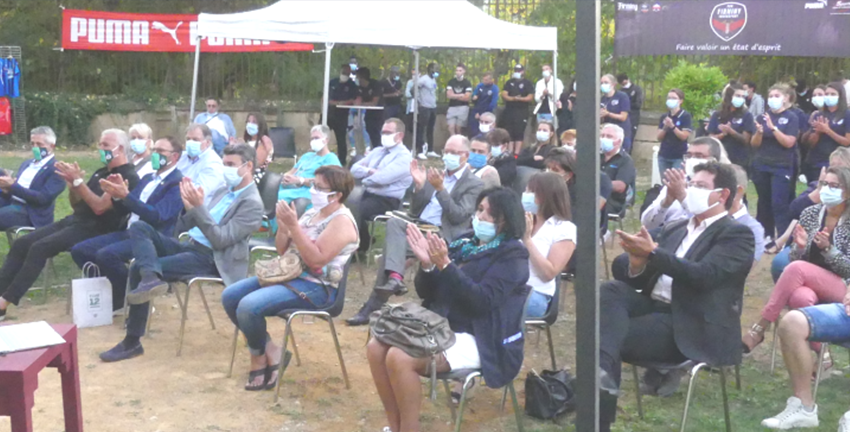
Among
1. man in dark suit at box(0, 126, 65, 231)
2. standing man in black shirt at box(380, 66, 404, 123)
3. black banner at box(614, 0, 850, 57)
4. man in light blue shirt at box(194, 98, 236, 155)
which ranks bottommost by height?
man in dark suit at box(0, 126, 65, 231)

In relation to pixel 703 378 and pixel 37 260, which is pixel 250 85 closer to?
pixel 37 260

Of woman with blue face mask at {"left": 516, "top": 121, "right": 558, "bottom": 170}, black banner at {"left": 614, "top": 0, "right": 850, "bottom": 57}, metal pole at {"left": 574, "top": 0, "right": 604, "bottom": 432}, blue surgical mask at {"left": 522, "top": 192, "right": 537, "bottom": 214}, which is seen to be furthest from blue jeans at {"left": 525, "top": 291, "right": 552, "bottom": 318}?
black banner at {"left": 614, "top": 0, "right": 850, "bottom": 57}

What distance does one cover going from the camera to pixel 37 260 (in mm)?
6324

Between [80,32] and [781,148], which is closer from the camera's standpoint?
[781,148]

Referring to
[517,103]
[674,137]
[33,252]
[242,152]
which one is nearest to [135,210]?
[242,152]

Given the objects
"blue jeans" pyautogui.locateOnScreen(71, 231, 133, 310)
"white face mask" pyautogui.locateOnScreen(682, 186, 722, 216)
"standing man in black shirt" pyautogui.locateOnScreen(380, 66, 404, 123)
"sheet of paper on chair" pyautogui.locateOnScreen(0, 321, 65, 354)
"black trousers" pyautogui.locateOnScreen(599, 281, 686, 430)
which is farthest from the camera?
"standing man in black shirt" pyautogui.locateOnScreen(380, 66, 404, 123)

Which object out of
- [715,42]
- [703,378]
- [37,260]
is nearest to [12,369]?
[37,260]

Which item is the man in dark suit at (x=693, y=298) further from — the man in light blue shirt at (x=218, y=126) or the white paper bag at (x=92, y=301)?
the man in light blue shirt at (x=218, y=126)

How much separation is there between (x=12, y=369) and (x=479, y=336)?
6.30ft

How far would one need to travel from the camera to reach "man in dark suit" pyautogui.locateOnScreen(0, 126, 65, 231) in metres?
7.06

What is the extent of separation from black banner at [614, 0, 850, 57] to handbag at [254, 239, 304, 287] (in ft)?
36.2

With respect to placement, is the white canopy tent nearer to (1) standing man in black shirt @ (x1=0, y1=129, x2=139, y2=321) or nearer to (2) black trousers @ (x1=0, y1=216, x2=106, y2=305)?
(1) standing man in black shirt @ (x1=0, y1=129, x2=139, y2=321)

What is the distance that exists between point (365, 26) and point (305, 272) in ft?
16.3

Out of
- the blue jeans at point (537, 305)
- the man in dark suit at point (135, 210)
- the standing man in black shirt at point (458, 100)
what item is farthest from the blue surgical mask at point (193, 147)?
the standing man in black shirt at point (458, 100)
